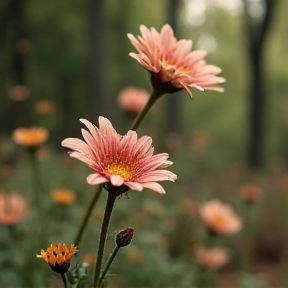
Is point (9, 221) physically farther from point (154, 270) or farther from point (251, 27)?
point (251, 27)

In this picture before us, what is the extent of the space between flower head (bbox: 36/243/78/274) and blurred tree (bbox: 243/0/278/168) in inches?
396

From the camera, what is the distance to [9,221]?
223cm

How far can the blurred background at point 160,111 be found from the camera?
141 inches

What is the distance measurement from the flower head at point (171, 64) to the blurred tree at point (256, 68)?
9518 mm

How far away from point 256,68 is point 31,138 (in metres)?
9.15

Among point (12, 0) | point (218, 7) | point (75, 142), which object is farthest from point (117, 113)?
point (75, 142)

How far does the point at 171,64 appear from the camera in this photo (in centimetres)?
142

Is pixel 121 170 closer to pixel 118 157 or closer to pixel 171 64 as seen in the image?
pixel 118 157

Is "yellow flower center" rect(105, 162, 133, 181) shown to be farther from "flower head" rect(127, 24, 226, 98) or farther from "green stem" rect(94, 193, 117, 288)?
"flower head" rect(127, 24, 226, 98)

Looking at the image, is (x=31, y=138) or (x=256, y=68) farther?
(x=256, y=68)

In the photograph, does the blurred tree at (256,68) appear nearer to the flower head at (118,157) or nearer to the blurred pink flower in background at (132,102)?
the blurred pink flower in background at (132,102)

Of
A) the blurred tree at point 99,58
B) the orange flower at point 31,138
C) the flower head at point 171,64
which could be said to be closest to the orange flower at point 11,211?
the orange flower at point 31,138

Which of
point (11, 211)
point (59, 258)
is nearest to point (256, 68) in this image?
point (11, 211)

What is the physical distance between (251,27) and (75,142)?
408 inches
